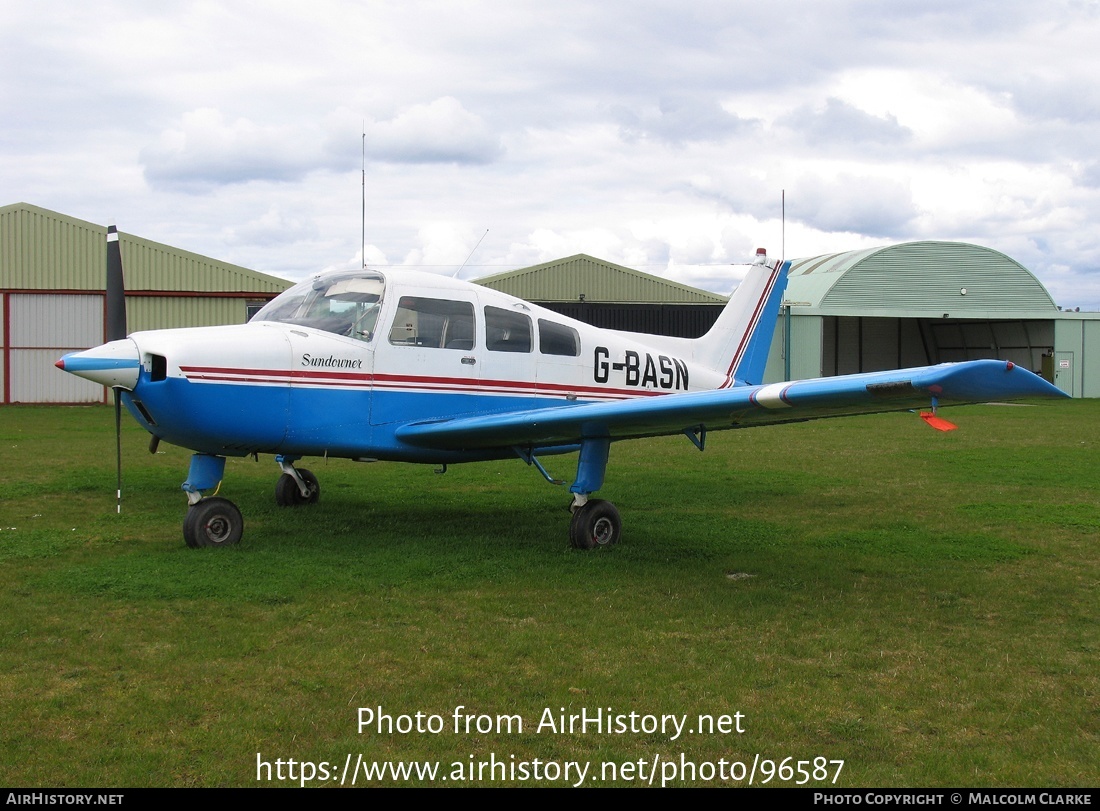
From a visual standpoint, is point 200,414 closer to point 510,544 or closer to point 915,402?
point 510,544

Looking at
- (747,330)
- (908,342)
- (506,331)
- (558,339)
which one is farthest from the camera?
(908,342)

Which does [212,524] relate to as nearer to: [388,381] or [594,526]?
[388,381]

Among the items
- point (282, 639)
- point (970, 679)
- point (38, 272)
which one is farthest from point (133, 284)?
point (970, 679)

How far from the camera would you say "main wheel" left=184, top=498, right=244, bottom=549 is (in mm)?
7918

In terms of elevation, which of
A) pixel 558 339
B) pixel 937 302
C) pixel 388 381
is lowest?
pixel 388 381

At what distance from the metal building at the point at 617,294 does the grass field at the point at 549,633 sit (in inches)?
1001

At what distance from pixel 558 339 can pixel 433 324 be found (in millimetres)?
1420

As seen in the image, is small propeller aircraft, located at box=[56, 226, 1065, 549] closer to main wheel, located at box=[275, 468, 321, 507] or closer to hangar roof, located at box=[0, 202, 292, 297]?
main wheel, located at box=[275, 468, 321, 507]

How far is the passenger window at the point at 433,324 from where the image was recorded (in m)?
8.66

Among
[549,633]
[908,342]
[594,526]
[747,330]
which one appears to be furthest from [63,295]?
[908,342]

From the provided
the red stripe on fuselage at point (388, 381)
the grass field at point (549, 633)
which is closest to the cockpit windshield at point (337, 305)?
the red stripe on fuselage at point (388, 381)

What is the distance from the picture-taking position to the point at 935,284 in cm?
3922

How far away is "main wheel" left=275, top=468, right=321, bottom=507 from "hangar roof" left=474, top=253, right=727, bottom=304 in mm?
26751

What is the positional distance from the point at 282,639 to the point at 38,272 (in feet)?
95.7
